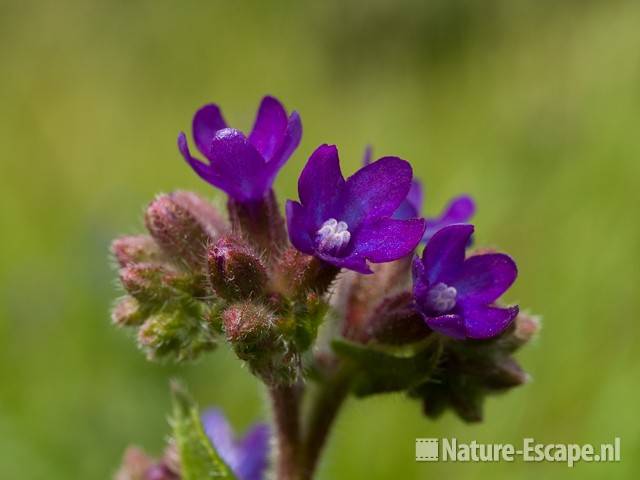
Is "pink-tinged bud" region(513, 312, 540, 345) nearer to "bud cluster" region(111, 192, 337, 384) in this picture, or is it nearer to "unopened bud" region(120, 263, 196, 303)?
"bud cluster" region(111, 192, 337, 384)

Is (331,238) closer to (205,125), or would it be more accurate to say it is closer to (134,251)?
(205,125)

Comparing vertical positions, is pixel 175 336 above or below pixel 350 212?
below

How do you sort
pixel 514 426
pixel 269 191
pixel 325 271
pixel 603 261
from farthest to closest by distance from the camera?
pixel 603 261 → pixel 514 426 → pixel 269 191 → pixel 325 271

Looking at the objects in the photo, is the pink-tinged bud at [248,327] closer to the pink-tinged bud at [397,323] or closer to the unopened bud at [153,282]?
the unopened bud at [153,282]

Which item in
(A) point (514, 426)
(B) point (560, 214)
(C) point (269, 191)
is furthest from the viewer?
(B) point (560, 214)

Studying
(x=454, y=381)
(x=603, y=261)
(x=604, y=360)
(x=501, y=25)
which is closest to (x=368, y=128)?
(x=501, y=25)

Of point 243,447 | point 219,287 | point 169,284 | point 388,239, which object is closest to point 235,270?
point 219,287

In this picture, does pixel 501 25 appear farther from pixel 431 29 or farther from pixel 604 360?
pixel 604 360
